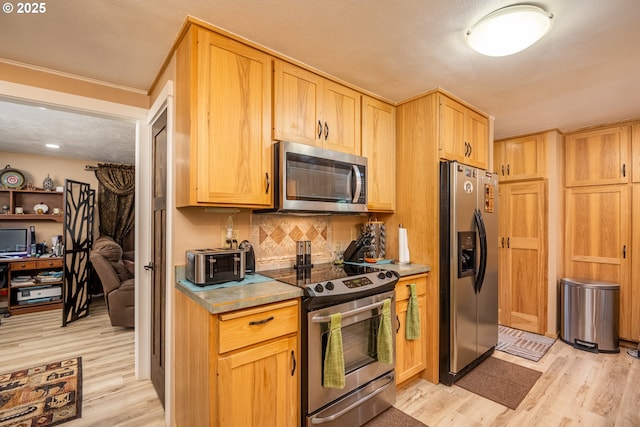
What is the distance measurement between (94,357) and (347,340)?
2.69 metres

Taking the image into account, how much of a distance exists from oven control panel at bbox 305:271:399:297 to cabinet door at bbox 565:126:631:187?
2.95m

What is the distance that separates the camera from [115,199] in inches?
218

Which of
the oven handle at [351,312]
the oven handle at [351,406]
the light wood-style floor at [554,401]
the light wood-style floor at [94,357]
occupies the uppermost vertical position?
the oven handle at [351,312]

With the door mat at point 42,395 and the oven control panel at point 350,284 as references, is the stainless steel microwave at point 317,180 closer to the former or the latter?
the oven control panel at point 350,284

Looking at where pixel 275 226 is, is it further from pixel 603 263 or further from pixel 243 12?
pixel 603 263

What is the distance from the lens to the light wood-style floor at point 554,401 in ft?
6.70

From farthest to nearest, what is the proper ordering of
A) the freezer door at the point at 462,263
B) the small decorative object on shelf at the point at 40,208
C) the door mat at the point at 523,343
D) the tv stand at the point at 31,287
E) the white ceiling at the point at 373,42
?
the small decorative object on shelf at the point at 40,208, the tv stand at the point at 31,287, the door mat at the point at 523,343, the freezer door at the point at 462,263, the white ceiling at the point at 373,42

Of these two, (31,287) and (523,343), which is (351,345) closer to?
(523,343)

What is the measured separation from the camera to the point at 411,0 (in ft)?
4.89

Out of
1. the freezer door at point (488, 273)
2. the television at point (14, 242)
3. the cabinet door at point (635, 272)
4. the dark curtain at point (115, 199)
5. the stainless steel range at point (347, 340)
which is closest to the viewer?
the stainless steel range at point (347, 340)

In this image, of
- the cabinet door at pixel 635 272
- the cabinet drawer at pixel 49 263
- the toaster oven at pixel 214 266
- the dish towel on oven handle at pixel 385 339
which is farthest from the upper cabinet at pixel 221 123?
the cabinet drawer at pixel 49 263

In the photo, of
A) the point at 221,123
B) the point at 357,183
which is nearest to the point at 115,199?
the point at 221,123

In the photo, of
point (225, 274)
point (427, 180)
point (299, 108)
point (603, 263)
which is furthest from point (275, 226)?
point (603, 263)

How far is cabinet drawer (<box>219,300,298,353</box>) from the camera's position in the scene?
145 cm
